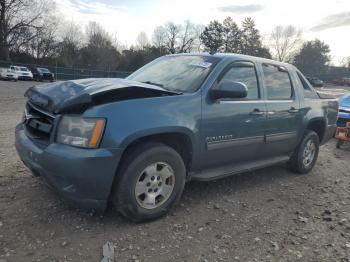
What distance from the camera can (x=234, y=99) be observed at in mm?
4156

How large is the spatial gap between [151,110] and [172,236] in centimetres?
125

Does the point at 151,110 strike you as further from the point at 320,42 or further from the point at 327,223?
the point at 320,42

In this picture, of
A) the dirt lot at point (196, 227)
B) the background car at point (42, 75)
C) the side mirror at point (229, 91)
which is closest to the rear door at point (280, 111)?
the dirt lot at point (196, 227)

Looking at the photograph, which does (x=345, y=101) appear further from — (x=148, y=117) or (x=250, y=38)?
(x=250, y=38)

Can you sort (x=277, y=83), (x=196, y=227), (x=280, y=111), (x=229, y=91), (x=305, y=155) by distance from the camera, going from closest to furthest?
1. (x=196, y=227)
2. (x=229, y=91)
3. (x=280, y=111)
4. (x=277, y=83)
5. (x=305, y=155)

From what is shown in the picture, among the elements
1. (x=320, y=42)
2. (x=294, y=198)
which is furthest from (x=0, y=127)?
(x=320, y=42)

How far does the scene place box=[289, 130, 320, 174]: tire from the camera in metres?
5.56

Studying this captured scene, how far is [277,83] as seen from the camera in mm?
5012

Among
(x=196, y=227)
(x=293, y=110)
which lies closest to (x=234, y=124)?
(x=196, y=227)

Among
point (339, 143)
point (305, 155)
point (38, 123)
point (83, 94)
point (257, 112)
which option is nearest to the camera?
point (83, 94)

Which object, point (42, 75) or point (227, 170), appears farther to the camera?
point (42, 75)

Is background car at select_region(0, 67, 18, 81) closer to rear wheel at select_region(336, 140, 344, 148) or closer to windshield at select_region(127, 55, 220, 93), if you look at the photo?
rear wheel at select_region(336, 140, 344, 148)

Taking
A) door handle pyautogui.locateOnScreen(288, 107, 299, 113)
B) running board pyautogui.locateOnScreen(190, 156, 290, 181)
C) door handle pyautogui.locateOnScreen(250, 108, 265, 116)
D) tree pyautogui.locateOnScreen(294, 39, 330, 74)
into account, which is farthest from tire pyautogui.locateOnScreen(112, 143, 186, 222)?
tree pyautogui.locateOnScreen(294, 39, 330, 74)

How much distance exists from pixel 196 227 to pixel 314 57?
247 ft
